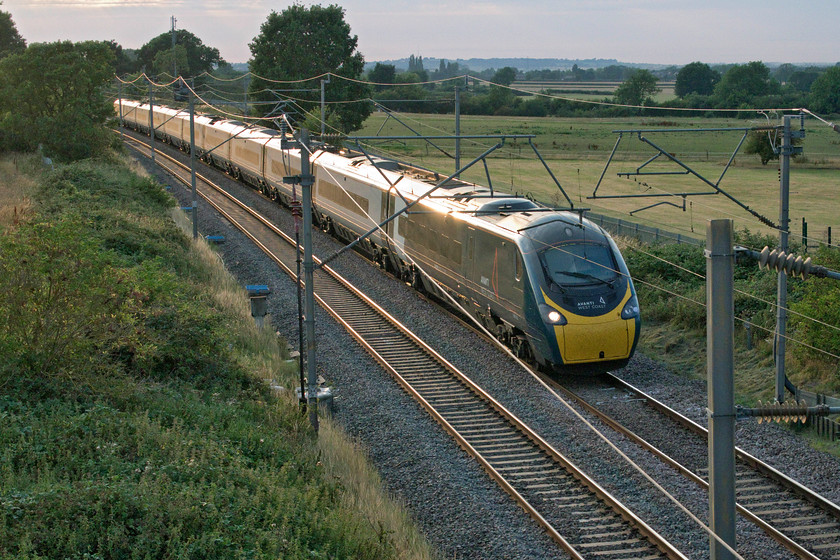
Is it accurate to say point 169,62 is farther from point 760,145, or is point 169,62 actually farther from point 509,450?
point 509,450

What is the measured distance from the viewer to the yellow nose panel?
1558cm

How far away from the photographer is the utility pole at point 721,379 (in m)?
6.30

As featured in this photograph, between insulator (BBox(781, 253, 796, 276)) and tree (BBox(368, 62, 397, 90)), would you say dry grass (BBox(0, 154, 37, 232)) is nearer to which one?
insulator (BBox(781, 253, 796, 276))

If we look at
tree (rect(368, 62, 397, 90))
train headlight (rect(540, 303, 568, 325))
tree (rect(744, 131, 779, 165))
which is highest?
tree (rect(368, 62, 397, 90))

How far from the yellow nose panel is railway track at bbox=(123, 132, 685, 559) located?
1.84 metres

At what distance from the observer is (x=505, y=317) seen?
57.1ft

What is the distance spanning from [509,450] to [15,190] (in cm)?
2342

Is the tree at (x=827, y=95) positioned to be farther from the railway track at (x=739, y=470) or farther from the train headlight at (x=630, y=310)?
the railway track at (x=739, y=470)

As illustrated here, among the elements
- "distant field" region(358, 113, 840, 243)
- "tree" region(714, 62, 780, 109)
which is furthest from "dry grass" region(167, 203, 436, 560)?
"tree" region(714, 62, 780, 109)

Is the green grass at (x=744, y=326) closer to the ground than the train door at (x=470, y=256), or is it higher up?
closer to the ground

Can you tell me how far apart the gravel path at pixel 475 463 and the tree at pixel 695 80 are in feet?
372

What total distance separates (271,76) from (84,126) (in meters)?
30.3

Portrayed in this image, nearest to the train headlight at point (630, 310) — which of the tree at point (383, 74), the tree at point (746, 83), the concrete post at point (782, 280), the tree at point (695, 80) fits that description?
the concrete post at point (782, 280)

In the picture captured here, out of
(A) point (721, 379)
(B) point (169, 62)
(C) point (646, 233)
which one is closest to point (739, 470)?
(A) point (721, 379)
